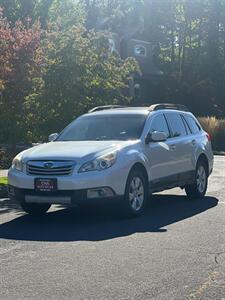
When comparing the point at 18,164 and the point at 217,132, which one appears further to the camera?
the point at 217,132

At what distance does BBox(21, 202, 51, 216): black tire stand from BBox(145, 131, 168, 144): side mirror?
204 cm

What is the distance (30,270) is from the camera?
22.0ft

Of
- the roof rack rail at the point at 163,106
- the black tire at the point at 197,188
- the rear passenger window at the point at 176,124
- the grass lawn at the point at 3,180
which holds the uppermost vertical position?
the roof rack rail at the point at 163,106

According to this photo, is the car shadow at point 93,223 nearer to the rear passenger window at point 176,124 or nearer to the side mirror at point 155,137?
the side mirror at point 155,137

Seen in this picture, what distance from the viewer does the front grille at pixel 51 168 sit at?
9453 mm

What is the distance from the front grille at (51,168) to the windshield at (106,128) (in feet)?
4.42

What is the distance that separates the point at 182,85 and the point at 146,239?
36664 millimetres

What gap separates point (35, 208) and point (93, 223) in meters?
1.24

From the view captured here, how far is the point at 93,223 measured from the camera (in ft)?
31.4

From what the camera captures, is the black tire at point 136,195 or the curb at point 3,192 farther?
the curb at point 3,192

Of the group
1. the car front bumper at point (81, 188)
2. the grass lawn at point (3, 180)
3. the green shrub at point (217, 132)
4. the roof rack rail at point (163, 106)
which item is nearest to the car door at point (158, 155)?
the roof rack rail at point (163, 106)

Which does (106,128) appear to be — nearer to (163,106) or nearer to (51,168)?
(163,106)

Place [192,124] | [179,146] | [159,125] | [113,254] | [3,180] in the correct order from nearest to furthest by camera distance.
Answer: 1. [113,254]
2. [159,125]
3. [179,146]
4. [192,124]
5. [3,180]

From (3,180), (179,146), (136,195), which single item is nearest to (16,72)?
(3,180)
